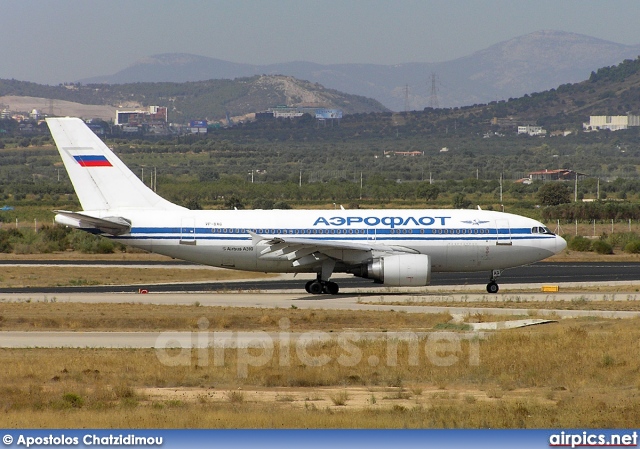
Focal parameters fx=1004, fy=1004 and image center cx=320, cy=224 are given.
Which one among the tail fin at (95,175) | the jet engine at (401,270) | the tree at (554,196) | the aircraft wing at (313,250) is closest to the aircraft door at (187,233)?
the tail fin at (95,175)

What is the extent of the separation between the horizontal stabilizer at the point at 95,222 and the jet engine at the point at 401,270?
36.8 ft

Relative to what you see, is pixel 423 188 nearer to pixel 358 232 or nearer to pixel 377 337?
pixel 358 232

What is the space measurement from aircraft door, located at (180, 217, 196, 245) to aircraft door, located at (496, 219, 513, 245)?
1395 cm

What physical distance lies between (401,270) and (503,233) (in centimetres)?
575

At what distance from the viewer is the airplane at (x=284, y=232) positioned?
45.4 m

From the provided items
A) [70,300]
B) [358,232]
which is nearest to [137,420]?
[70,300]

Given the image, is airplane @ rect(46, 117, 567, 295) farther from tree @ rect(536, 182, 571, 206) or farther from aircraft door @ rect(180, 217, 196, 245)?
tree @ rect(536, 182, 571, 206)

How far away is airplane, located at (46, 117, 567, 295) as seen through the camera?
45372 millimetres

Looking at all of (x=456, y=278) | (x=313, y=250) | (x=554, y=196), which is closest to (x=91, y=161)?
(x=313, y=250)

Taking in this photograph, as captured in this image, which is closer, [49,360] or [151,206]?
[49,360]

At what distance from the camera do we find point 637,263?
2491 inches

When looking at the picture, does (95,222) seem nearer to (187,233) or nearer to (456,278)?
(187,233)

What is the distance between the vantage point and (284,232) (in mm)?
45812

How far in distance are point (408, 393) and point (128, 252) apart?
55027 mm
